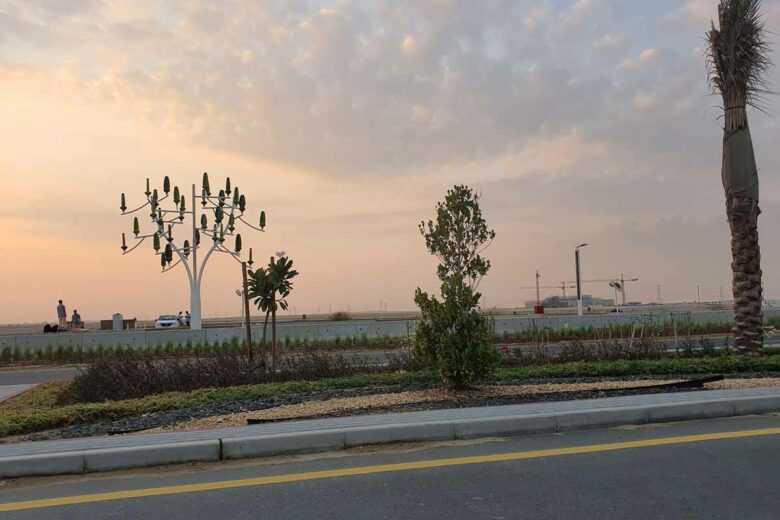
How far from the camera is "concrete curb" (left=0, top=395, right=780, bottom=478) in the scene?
5715 mm

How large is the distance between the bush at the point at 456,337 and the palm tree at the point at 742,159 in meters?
7.40

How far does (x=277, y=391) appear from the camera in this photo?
1030cm

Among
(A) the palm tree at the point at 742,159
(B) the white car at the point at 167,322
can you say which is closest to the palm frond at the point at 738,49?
(A) the palm tree at the point at 742,159

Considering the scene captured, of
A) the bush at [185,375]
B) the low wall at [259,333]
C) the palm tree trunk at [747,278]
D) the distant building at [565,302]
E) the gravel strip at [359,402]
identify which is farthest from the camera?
the distant building at [565,302]

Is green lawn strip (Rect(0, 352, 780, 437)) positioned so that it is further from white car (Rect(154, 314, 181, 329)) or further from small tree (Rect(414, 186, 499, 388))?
white car (Rect(154, 314, 181, 329))

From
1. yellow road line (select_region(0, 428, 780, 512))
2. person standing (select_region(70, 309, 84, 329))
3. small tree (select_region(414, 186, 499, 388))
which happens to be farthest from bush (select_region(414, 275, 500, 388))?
person standing (select_region(70, 309, 84, 329))

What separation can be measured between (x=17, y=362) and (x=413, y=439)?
21340 mm

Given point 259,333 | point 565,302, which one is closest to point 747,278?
point 259,333

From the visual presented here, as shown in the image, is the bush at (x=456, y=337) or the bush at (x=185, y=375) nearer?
the bush at (x=456, y=337)

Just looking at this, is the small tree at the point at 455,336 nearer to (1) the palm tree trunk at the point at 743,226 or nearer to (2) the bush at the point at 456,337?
(2) the bush at the point at 456,337

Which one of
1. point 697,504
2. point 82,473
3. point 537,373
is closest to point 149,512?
point 82,473

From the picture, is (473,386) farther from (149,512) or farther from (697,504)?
(149,512)

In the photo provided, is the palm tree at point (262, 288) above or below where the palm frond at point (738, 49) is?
below

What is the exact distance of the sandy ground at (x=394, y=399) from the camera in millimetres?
7991
